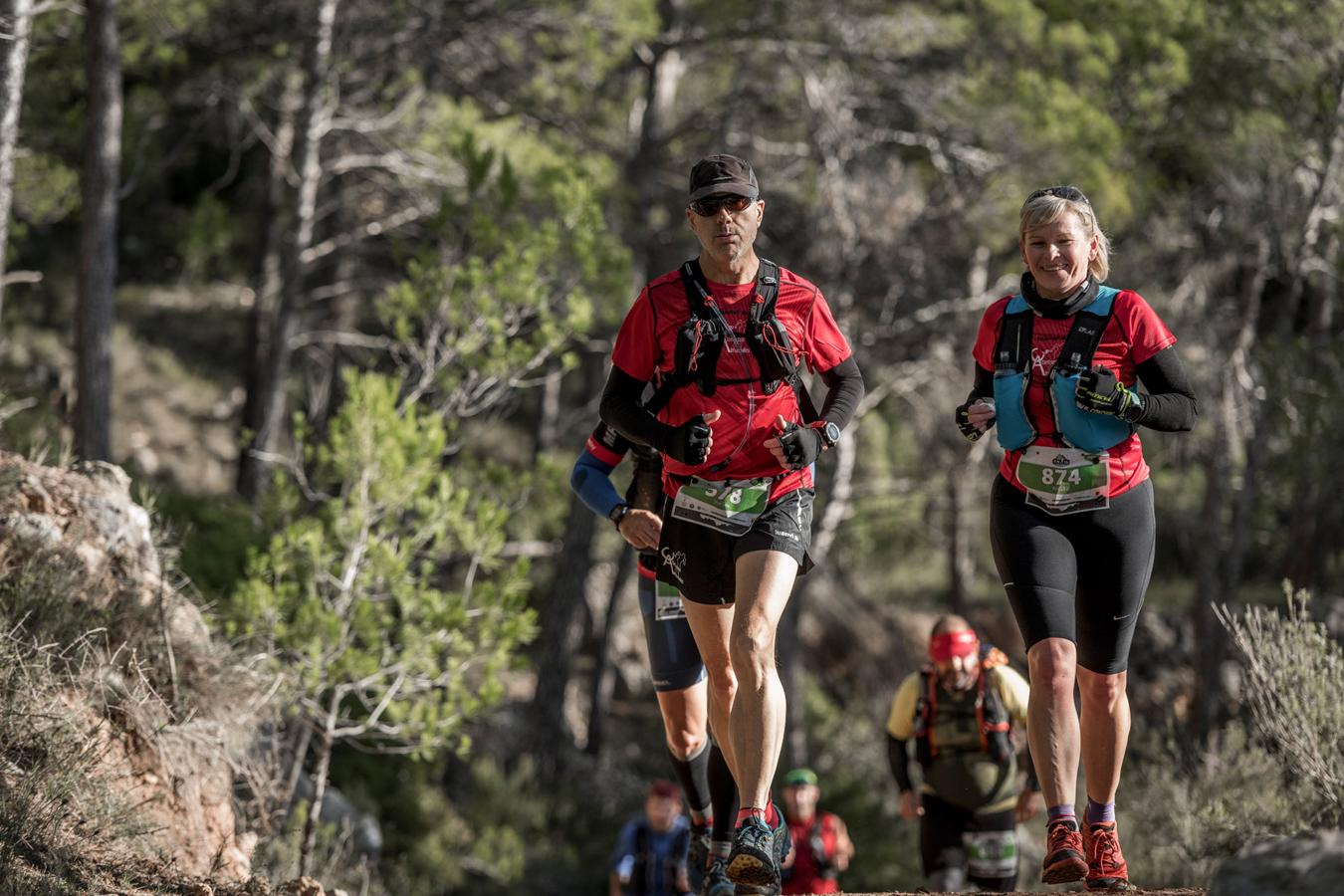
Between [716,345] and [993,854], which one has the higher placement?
[716,345]

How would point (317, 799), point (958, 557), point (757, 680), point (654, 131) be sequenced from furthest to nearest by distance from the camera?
point (958, 557)
point (654, 131)
point (317, 799)
point (757, 680)

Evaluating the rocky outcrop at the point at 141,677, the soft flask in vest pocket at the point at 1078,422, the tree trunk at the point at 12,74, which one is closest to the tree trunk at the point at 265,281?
the tree trunk at the point at 12,74

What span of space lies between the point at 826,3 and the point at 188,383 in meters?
15.1

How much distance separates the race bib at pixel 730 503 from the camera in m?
4.89

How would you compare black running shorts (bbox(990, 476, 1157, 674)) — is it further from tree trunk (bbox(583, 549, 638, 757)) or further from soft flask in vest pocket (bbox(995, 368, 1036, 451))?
tree trunk (bbox(583, 549, 638, 757))

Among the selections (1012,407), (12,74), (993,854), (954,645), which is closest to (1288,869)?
(1012,407)

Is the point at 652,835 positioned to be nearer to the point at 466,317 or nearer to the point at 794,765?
the point at 466,317

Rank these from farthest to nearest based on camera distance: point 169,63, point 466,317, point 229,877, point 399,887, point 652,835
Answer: point 169,63
point 399,887
point 466,317
point 652,835
point 229,877

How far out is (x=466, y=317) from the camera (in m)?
10.8

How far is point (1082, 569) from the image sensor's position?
197 inches

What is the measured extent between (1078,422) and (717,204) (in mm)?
1364

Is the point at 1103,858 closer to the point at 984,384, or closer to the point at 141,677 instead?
the point at 984,384

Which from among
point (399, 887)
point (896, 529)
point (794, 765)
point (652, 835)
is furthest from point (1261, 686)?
point (896, 529)

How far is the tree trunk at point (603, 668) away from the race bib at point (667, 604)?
1414 centimetres
